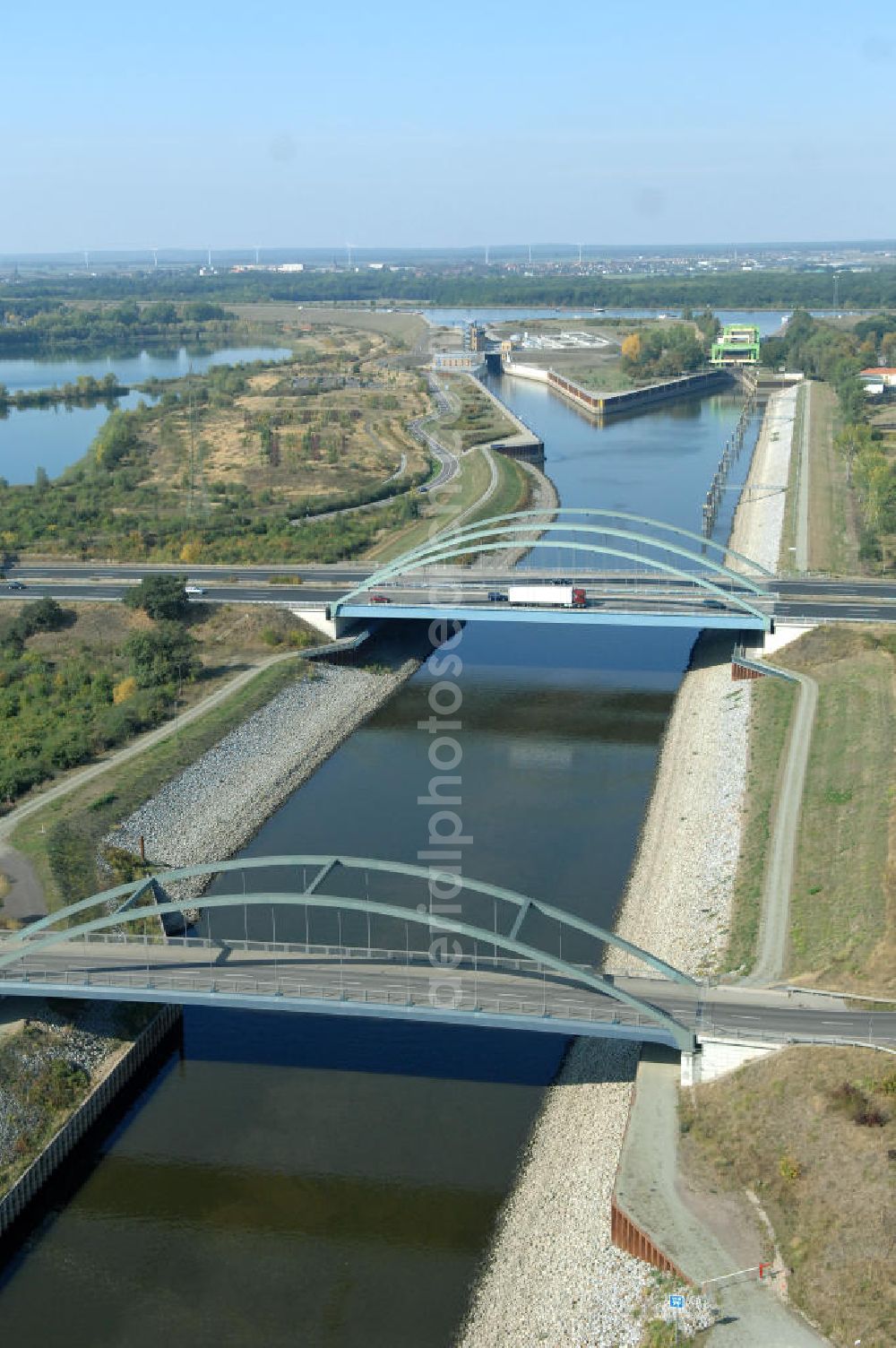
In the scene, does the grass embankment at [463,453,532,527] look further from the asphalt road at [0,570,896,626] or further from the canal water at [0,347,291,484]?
the canal water at [0,347,291,484]

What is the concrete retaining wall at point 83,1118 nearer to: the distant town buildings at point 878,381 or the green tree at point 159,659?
the green tree at point 159,659

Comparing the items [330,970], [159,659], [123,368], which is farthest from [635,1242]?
[123,368]

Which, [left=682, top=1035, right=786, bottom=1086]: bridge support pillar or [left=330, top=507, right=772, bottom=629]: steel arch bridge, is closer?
[left=682, top=1035, right=786, bottom=1086]: bridge support pillar

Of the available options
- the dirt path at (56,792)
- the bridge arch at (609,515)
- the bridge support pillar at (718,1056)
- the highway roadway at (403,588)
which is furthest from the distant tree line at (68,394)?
the bridge support pillar at (718,1056)

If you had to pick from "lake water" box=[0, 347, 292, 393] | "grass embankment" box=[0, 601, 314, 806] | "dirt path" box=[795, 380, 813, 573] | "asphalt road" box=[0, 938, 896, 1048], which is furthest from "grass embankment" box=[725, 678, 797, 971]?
"lake water" box=[0, 347, 292, 393]

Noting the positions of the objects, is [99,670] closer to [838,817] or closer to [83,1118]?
[83,1118]

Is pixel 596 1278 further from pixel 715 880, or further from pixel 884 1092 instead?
pixel 715 880
